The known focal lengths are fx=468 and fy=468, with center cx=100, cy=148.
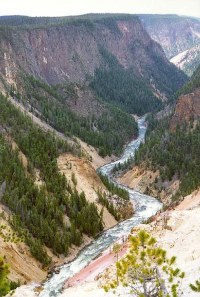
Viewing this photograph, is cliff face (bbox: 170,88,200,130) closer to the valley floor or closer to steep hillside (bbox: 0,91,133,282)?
steep hillside (bbox: 0,91,133,282)

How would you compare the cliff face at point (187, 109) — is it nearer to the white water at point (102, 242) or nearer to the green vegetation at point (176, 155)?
the green vegetation at point (176, 155)

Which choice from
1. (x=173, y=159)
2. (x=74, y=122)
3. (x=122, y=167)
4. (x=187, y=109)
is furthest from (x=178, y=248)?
(x=74, y=122)

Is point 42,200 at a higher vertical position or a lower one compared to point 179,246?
higher

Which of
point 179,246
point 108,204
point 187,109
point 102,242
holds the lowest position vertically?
point 187,109

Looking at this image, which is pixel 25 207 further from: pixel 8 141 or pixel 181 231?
pixel 181 231

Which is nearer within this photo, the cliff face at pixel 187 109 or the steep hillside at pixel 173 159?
the steep hillside at pixel 173 159

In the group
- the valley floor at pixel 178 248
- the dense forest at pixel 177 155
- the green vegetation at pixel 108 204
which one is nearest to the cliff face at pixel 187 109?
the dense forest at pixel 177 155

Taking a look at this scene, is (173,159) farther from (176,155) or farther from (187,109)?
(187,109)
